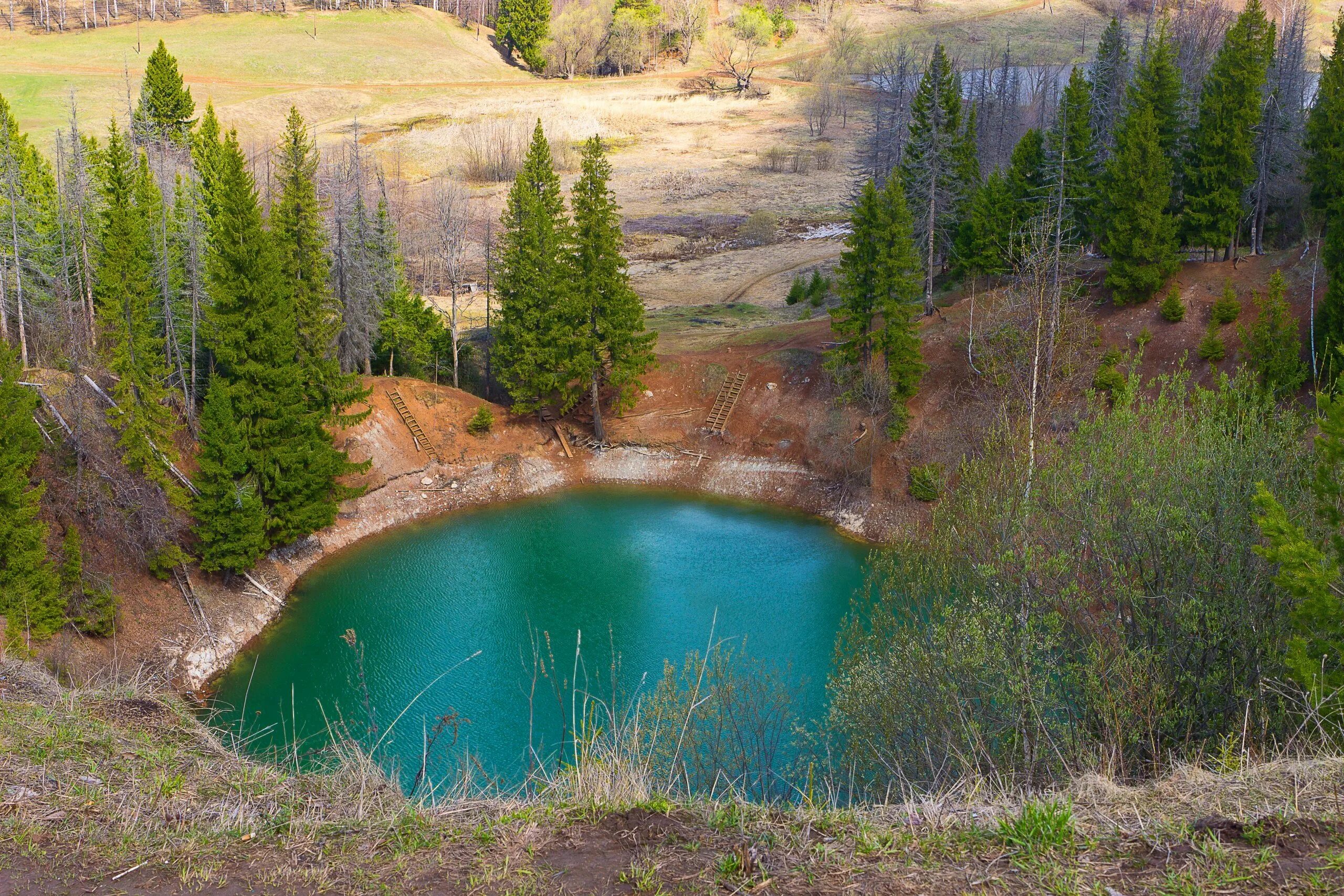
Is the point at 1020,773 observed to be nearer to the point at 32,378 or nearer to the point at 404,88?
the point at 32,378

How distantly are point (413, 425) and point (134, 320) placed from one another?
40.8 feet

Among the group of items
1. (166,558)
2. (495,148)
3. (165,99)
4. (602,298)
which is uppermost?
(165,99)

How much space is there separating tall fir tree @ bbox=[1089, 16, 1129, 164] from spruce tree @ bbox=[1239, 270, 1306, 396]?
70.3ft

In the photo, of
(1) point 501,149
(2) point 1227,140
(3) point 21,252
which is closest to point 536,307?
(3) point 21,252

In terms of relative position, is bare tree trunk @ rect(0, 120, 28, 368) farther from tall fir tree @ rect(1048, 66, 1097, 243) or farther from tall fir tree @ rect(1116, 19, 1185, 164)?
tall fir tree @ rect(1116, 19, 1185, 164)

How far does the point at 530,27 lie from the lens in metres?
127

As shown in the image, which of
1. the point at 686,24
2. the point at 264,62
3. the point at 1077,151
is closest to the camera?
the point at 1077,151

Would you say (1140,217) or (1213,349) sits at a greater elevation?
(1140,217)

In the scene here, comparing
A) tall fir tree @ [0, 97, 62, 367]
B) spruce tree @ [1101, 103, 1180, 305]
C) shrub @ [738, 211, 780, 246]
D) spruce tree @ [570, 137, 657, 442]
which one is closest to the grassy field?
shrub @ [738, 211, 780, 246]

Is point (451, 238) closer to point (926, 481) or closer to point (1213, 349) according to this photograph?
point (926, 481)

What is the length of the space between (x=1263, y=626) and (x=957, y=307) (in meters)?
34.7

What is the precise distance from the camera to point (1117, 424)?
72.3 ft

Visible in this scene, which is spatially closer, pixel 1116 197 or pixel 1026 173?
pixel 1116 197

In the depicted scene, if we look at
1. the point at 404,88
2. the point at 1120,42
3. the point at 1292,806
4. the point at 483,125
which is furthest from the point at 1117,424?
the point at 404,88
